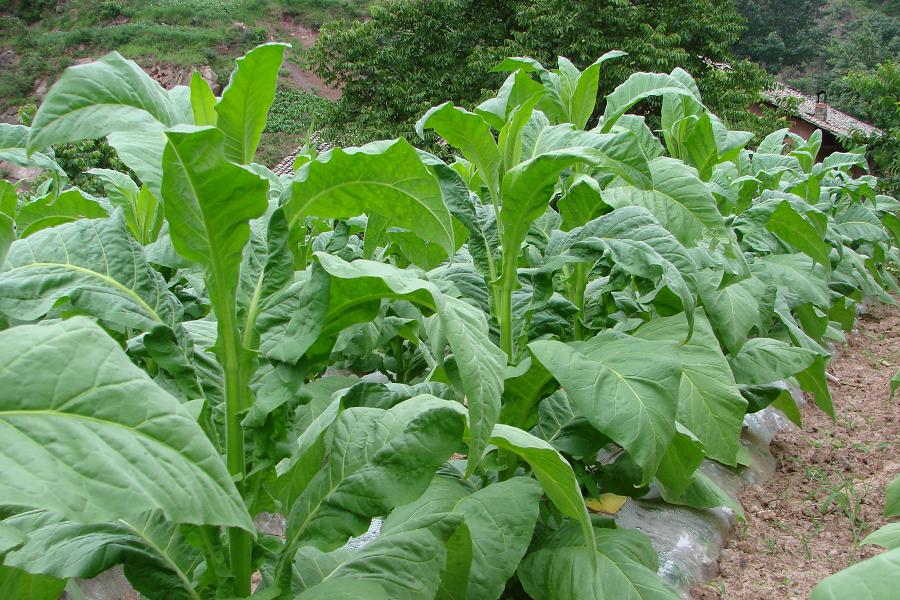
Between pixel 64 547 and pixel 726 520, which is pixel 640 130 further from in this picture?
pixel 64 547

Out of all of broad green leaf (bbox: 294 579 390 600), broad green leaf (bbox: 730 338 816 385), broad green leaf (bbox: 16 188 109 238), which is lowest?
broad green leaf (bbox: 730 338 816 385)

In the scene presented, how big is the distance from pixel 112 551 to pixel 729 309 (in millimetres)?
1809

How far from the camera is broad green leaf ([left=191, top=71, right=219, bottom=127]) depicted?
4.25 ft

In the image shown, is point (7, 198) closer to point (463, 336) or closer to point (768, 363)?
point (463, 336)

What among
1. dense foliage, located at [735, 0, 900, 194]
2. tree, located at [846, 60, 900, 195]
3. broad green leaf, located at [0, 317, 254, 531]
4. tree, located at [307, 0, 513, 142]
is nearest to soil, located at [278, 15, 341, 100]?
tree, located at [307, 0, 513, 142]

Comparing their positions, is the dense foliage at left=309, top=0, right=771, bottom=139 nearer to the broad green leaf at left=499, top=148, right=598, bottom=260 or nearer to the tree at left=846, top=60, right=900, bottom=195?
the tree at left=846, top=60, right=900, bottom=195

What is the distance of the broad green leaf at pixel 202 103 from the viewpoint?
4.25 ft

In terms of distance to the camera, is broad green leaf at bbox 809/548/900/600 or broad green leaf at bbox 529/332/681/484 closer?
broad green leaf at bbox 809/548/900/600

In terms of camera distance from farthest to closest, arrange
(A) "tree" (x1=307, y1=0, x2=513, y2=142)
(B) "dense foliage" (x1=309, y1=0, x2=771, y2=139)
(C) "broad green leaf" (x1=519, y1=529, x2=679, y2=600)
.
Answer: (A) "tree" (x1=307, y1=0, x2=513, y2=142) < (B) "dense foliage" (x1=309, y1=0, x2=771, y2=139) < (C) "broad green leaf" (x1=519, y1=529, x2=679, y2=600)

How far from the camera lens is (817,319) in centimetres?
388

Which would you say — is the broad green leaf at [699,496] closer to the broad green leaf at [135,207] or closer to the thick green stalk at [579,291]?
the thick green stalk at [579,291]

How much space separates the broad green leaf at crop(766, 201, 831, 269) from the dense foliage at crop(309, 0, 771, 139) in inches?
673

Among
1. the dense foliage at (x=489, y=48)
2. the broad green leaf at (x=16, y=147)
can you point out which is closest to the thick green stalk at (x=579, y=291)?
the broad green leaf at (x=16, y=147)

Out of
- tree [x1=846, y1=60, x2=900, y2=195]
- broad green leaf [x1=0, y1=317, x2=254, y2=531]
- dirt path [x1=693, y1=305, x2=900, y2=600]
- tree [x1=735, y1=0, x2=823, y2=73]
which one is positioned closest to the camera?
broad green leaf [x1=0, y1=317, x2=254, y2=531]
